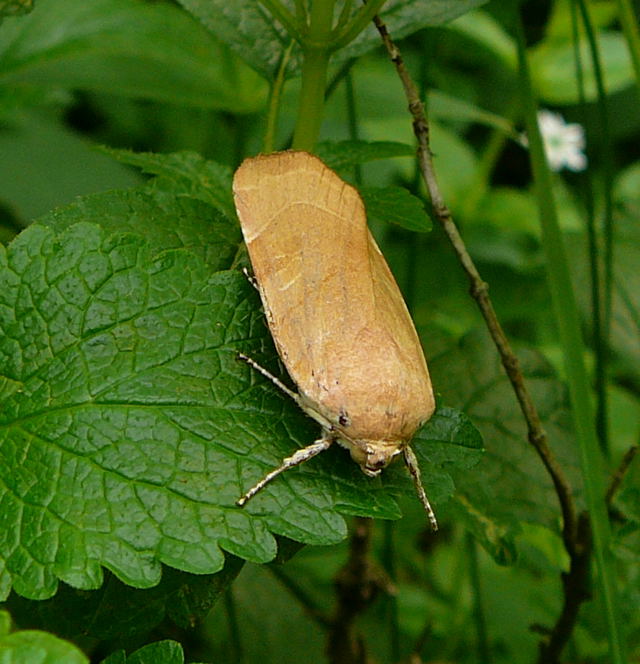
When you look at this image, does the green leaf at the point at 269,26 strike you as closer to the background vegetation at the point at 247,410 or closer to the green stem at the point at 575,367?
the background vegetation at the point at 247,410

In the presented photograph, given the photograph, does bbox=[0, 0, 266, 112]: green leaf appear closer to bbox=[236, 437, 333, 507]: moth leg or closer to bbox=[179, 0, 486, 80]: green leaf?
bbox=[179, 0, 486, 80]: green leaf

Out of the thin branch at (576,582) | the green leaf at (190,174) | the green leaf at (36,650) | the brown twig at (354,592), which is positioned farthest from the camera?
the brown twig at (354,592)

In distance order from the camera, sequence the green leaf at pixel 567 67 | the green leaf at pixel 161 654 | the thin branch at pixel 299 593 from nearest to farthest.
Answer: the green leaf at pixel 161 654 → the thin branch at pixel 299 593 → the green leaf at pixel 567 67

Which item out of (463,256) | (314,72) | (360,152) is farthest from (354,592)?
(314,72)

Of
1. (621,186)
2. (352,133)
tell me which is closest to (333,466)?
(352,133)

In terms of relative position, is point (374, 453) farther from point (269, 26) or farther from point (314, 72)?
point (269, 26)

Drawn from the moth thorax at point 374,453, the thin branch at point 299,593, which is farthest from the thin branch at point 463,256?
the thin branch at point 299,593

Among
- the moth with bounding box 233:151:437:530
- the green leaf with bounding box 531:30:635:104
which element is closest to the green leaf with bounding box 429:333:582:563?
the moth with bounding box 233:151:437:530

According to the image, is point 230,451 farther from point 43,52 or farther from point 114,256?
point 43,52
